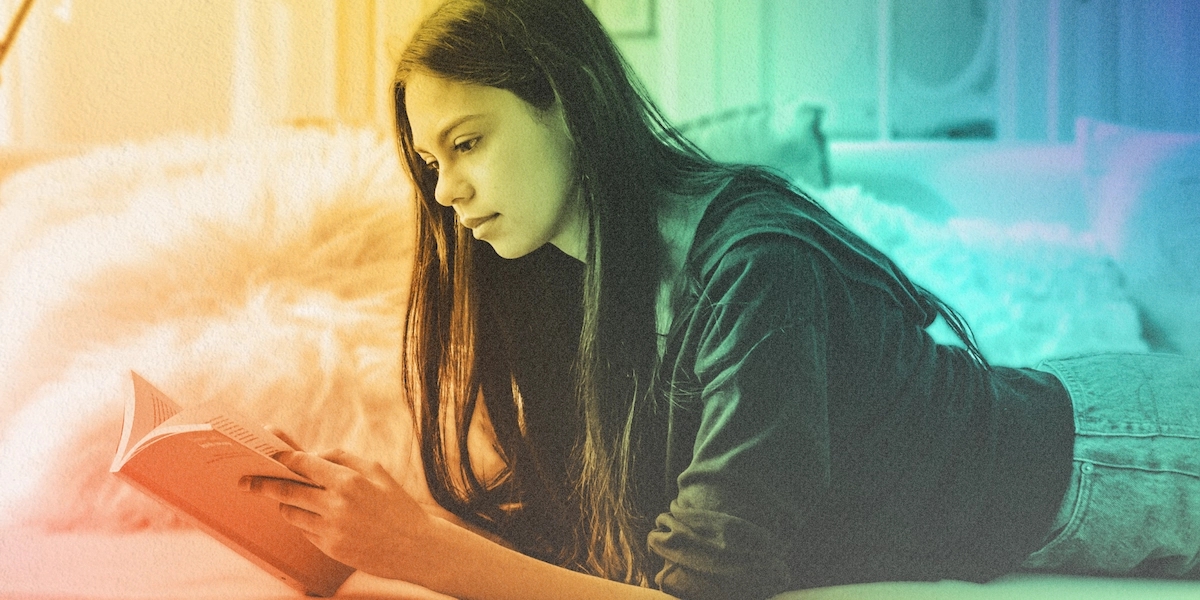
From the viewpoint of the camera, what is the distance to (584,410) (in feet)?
3.86

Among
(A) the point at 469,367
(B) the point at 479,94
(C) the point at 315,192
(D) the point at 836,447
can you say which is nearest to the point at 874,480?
(D) the point at 836,447

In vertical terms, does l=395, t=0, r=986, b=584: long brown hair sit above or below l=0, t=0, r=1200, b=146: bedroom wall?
below

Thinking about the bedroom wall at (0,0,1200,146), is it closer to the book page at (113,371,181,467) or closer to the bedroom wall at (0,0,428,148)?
the bedroom wall at (0,0,428,148)

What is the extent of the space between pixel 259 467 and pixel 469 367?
0.91ft

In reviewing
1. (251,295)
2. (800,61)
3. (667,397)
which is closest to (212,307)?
(251,295)

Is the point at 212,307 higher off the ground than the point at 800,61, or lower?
lower

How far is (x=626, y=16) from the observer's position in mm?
1162

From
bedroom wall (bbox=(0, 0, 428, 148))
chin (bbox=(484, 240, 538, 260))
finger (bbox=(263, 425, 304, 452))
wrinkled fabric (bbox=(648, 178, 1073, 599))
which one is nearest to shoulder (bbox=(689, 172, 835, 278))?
wrinkled fabric (bbox=(648, 178, 1073, 599))

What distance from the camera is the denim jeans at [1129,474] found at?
1.14 m

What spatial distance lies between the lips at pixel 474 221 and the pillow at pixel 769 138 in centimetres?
27

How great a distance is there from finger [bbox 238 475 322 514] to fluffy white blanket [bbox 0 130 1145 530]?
0.34 ft

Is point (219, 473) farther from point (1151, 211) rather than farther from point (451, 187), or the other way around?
point (1151, 211)

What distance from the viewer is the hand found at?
1.08m

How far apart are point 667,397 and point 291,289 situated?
19.7 inches
